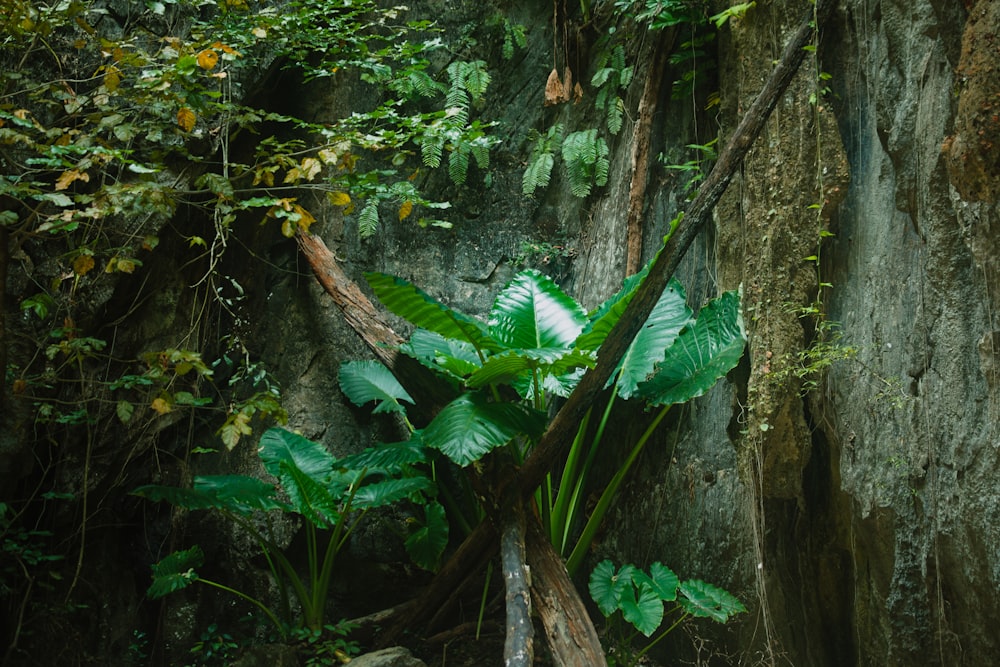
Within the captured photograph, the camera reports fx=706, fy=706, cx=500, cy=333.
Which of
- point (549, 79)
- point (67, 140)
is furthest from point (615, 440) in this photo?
point (67, 140)

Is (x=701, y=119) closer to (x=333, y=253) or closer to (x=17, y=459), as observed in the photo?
(x=333, y=253)

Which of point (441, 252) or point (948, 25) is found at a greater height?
point (948, 25)

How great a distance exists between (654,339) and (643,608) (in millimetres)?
1373

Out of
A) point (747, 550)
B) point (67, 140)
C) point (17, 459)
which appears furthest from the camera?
point (17, 459)

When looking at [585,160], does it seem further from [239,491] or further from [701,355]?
[239,491]

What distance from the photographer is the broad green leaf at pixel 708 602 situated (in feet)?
10.8

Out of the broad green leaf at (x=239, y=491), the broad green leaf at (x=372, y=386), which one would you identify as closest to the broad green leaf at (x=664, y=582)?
the broad green leaf at (x=372, y=386)

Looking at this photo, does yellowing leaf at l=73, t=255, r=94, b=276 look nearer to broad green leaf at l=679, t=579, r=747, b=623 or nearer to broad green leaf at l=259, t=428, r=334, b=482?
broad green leaf at l=259, t=428, r=334, b=482

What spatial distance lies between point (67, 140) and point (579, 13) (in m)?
3.86

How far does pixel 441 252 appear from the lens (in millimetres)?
5484

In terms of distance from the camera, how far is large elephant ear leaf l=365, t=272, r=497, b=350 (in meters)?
3.69

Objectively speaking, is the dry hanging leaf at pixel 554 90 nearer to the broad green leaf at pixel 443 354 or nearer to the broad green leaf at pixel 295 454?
the broad green leaf at pixel 443 354

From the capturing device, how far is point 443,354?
3881 millimetres

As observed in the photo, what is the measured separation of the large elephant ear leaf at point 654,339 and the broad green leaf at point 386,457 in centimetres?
115
